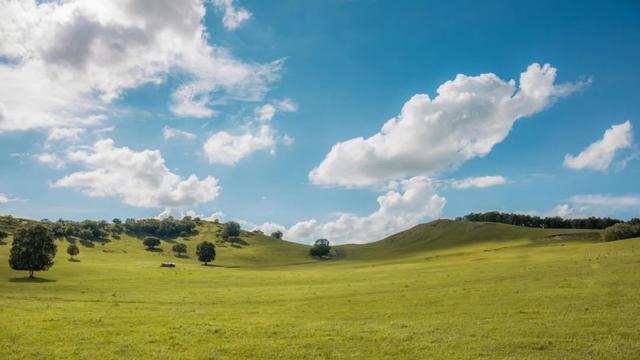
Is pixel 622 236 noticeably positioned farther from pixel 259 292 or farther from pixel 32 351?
pixel 32 351

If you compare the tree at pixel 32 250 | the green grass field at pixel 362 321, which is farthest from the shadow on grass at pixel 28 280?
the green grass field at pixel 362 321

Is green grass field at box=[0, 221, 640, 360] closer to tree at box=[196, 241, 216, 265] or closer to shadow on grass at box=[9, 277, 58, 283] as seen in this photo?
shadow on grass at box=[9, 277, 58, 283]

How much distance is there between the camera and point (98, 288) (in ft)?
228

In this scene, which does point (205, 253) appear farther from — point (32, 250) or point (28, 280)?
point (28, 280)

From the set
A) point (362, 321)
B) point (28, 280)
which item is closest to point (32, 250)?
point (28, 280)

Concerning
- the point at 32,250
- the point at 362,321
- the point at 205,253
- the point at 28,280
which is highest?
the point at 32,250

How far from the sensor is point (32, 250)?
3514 inches

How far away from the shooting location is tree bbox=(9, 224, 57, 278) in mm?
88062

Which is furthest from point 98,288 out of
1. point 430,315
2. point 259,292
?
point 430,315

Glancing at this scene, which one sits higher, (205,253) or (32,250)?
(32,250)

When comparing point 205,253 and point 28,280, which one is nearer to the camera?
point 28,280

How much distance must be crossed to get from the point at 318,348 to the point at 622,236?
147061 millimetres

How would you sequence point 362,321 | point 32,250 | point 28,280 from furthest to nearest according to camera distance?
1. point 32,250
2. point 28,280
3. point 362,321

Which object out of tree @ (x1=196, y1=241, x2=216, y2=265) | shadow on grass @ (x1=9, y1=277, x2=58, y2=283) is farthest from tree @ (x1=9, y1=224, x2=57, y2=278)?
tree @ (x1=196, y1=241, x2=216, y2=265)
